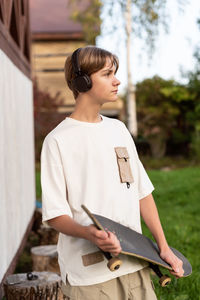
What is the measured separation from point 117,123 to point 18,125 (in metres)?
3.47

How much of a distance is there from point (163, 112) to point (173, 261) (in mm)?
18386

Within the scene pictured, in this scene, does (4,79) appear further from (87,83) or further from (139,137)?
(139,137)

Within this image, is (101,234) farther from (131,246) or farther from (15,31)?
(15,31)

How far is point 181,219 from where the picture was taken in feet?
26.2

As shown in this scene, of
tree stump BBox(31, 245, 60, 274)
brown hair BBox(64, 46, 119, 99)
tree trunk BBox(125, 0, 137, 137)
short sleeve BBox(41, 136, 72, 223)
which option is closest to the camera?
short sleeve BBox(41, 136, 72, 223)

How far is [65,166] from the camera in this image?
2064mm

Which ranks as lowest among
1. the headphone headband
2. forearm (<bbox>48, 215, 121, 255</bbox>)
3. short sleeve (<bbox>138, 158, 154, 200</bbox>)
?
forearm (<bbox>48, 215, 121, 255</bbox>)

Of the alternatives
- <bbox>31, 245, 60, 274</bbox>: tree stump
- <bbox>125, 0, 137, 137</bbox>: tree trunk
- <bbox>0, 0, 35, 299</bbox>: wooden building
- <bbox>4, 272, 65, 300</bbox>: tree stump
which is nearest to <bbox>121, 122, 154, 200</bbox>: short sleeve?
<bbox>4, 272, 65, 300</bbox>: tree stump

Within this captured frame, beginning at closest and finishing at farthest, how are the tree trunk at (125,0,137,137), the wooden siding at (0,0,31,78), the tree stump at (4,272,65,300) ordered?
the tree stump at (4,272,65,300), the wooden siding at (0,0,31,78), the tree trunk at (125,0,137,137)

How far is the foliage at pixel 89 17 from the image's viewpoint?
19266 millimetres

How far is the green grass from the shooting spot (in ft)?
14.3

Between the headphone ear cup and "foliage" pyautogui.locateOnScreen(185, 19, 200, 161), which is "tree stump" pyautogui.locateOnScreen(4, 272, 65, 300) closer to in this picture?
the headphone ear cup

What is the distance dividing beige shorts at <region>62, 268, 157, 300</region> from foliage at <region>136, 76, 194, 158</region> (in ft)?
56.8

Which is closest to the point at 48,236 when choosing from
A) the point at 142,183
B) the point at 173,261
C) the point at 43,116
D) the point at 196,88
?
the point at 142,183
